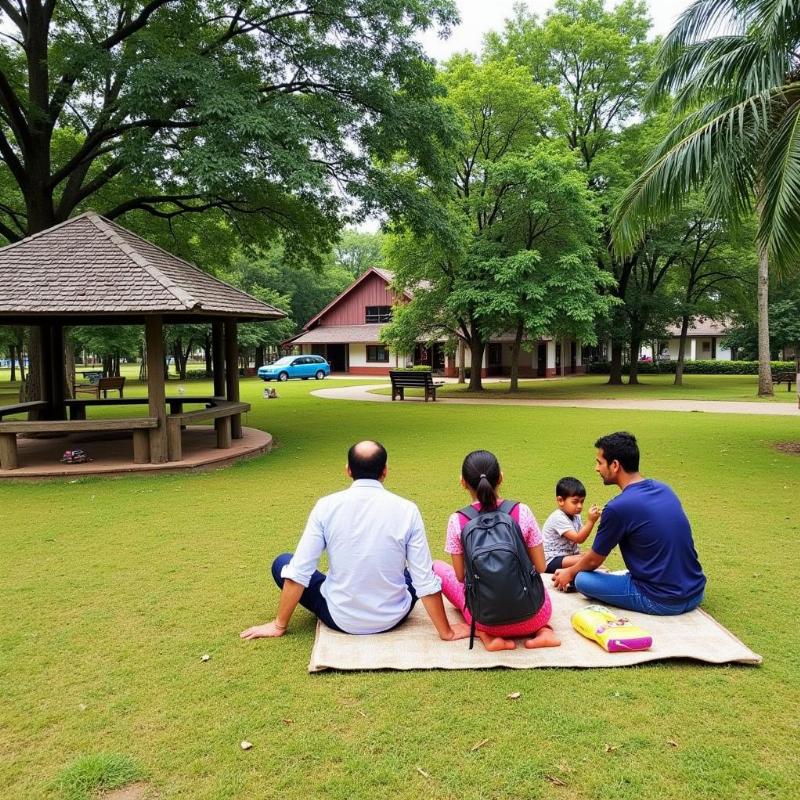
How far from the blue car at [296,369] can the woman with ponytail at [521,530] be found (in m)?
36.8

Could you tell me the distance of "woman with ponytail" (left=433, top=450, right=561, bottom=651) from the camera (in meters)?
3.77

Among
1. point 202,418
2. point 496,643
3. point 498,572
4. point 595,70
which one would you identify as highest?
point 595,70

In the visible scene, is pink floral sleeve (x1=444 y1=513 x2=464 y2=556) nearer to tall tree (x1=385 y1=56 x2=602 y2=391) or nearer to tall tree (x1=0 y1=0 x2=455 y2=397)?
tall tree (x1=0 y1=0 x2=455 y2=397)

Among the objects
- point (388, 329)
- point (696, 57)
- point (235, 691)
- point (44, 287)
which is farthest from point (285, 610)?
point (388, 329)

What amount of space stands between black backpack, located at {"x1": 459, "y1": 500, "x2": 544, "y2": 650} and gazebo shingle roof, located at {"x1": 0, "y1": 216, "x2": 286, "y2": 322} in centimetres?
715

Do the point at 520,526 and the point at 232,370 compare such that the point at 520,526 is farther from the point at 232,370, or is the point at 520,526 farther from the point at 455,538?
the point at 232,370

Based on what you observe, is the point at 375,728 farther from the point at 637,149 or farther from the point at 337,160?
the point at 637,149

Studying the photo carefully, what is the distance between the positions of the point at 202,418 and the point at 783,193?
9.06 meters

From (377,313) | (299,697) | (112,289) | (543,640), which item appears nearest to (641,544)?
(543,640)

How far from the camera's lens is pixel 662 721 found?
318 centimetres

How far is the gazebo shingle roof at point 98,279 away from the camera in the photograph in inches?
379

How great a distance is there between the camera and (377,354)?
4769cm

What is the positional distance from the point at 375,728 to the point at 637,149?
31.3 meters

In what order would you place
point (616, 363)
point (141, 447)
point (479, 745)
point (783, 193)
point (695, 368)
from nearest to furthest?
point (479, 745)
point (783, 193)
point (141, 447)
point (616, 363)
point (695, 368)
